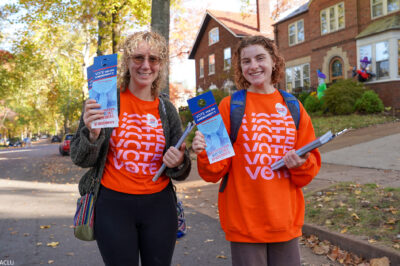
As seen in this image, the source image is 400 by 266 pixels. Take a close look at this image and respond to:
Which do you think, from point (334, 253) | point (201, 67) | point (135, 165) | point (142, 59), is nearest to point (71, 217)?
point (334, 253)

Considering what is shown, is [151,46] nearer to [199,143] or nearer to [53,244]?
[199,143]

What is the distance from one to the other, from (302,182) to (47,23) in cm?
1622

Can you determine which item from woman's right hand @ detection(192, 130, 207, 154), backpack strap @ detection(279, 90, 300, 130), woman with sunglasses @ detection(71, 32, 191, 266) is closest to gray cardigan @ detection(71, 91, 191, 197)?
woman with sunglasses @ detection(71, 32, 191, 266)

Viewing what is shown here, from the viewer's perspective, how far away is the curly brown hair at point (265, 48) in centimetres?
239

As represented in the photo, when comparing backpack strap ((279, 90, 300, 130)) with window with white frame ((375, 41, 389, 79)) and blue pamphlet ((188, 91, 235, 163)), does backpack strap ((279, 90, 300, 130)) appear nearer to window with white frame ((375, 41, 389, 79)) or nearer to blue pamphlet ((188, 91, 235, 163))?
blue pamphlet ((188, 91, 235, 163))

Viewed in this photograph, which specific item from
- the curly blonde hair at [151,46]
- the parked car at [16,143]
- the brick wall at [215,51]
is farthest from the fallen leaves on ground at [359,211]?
the parked car at [16,143]

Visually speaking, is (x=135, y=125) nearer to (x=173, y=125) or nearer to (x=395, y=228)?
(x=173, y=125)

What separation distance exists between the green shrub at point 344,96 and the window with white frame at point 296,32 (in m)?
8.64

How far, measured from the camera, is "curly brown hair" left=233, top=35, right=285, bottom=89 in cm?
239

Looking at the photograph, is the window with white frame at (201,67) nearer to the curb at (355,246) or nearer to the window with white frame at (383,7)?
the window with white frame at (383,7)

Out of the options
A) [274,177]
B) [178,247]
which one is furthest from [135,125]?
[178,247]

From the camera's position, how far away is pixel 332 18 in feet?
73.7

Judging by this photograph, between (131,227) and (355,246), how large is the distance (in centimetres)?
283

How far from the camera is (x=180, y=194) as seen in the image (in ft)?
28.6
